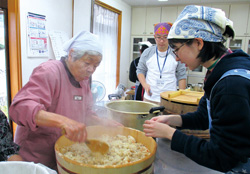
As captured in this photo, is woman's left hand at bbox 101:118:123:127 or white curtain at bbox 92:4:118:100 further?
white curtain at bbox 92:4:118:100

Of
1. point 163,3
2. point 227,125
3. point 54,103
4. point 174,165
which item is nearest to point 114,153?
point 174,165

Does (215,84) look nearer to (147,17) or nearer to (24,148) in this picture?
(24,148)

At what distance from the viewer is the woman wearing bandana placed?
0.70 m

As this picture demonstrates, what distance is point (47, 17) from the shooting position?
2742 millimetres

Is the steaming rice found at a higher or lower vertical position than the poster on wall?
lower

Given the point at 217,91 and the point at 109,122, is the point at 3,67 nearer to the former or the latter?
the point at 109,122

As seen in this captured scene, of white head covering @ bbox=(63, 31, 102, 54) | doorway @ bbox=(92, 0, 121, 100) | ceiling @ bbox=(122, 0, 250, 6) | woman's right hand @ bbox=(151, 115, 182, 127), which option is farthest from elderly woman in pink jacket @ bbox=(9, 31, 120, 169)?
ceiling @ bbox=(122, 0, 250, 6)

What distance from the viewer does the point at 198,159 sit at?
79cm

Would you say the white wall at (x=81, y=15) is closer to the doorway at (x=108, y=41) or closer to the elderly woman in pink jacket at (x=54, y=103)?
the doorway at (x=108, y=41)

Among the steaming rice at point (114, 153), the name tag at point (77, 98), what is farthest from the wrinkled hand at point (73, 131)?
the name tag at point (77, 98)

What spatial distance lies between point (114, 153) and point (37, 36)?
2.16 metres

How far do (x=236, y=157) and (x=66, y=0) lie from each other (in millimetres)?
3200

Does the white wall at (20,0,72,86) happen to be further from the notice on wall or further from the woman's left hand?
the woman's left hand

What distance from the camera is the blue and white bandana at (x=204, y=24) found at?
0.83 m
